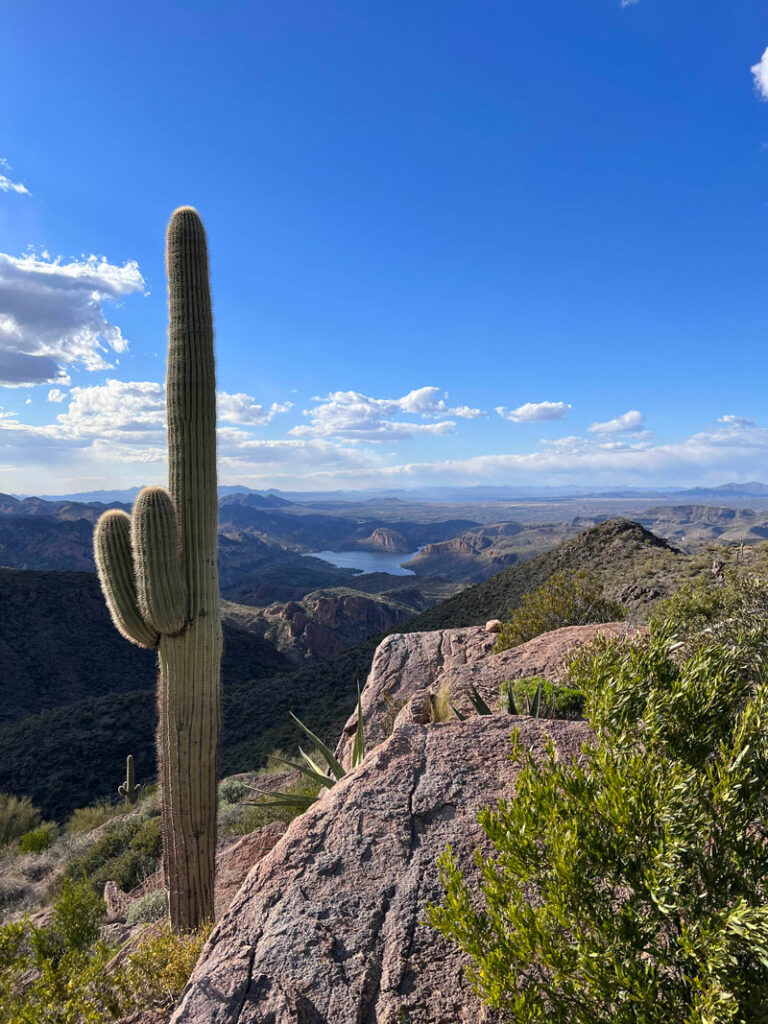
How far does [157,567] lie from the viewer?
5.50m

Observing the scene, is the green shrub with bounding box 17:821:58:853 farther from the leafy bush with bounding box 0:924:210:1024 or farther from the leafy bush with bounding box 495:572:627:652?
the leafy bush with bounding box 495:572:627:652

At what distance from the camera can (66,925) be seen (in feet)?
16.1

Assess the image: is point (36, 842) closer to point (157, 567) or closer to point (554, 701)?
point (157, 567)

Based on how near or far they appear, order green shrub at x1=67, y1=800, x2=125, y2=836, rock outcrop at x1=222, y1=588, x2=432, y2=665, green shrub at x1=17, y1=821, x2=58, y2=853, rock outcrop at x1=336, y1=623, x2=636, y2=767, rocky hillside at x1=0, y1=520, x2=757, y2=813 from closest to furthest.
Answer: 1. rock outcrop at x1=336, y1=623, x2=636, y2=767
2. green shrub at x1=17, y1=821, x2=58, y2=853
3. green shrub at x1=67, y1=800, x2=125, y2=836
4. rocky hillside at x1=0, y1=520, x2=757, y2=813
5. rock outcrop at x1=222, y1=588, x2=432, y2=665

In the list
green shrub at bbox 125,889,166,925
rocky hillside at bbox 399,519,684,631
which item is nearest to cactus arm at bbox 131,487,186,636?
green shrub at bbox 125,889,166,925

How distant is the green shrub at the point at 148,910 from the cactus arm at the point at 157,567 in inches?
148

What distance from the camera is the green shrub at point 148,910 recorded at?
21.1ft

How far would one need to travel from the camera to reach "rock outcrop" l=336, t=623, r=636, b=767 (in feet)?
23.9

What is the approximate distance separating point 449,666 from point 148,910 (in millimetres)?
5450

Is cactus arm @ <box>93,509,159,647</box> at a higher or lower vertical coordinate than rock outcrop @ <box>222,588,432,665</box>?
higher

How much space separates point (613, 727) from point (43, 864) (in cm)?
1287

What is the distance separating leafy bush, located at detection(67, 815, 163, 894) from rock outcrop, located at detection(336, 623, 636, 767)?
4.21m

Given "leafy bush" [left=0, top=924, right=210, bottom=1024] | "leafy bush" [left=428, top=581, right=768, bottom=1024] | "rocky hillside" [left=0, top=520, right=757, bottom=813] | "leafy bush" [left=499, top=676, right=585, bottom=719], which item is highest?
"leafy bush" [left=428, top=581, right=768, bottom=1024]

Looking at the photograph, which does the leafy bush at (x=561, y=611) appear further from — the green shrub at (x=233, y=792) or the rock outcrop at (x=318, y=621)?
the rock outcrop at (x=318, y=621)
